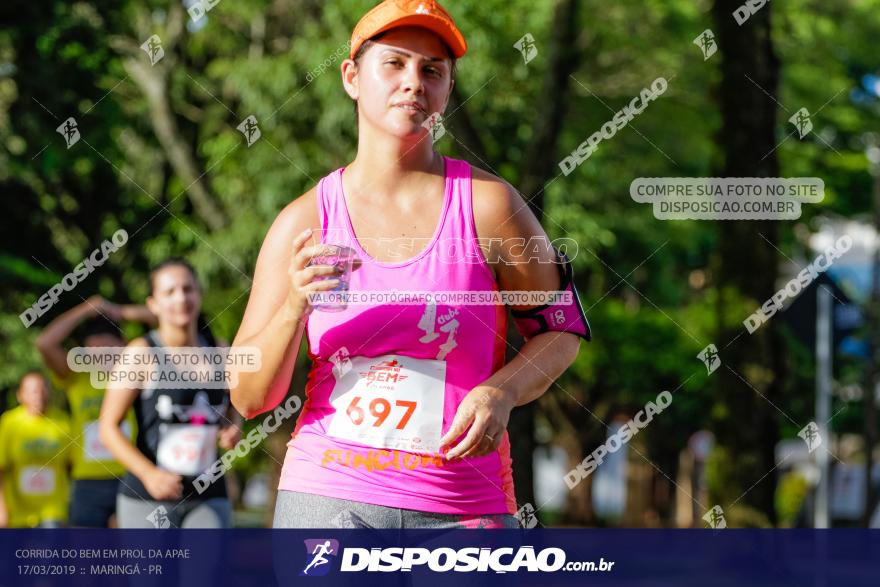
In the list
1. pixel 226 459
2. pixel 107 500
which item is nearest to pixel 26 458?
pixel 107 500

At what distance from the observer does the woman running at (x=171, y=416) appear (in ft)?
19.0

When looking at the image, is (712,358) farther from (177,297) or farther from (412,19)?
(412,19)

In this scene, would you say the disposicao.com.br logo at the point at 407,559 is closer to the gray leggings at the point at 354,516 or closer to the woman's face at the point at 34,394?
the gray leggings at the point at 354,516

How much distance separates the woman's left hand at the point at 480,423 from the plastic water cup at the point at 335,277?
0.34m

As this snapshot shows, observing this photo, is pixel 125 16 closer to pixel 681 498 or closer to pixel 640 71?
pixel 640 71

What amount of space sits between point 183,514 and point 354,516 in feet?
9.12

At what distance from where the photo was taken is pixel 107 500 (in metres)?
7.39

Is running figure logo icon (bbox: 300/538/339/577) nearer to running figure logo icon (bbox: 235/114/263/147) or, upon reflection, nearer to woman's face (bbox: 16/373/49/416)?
woman's face (bbox: 16/373/49/416)

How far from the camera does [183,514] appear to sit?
226 inches

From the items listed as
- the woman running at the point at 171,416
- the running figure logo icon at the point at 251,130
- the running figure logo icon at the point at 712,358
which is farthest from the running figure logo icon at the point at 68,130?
the woman running at the point at 171,416

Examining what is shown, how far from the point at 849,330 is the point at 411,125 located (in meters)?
9.60

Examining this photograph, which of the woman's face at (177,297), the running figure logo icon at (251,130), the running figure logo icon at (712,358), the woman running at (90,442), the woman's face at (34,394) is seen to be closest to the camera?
the woman's face at (177,297)

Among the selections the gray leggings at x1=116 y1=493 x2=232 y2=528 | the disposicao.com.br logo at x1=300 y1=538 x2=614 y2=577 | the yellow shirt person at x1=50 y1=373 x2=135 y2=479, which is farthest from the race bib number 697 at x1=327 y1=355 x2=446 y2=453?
the yellow shirt person at x1=50 y1=373 x2=135 y2=479

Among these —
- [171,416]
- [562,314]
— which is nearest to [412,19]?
[562,314]
